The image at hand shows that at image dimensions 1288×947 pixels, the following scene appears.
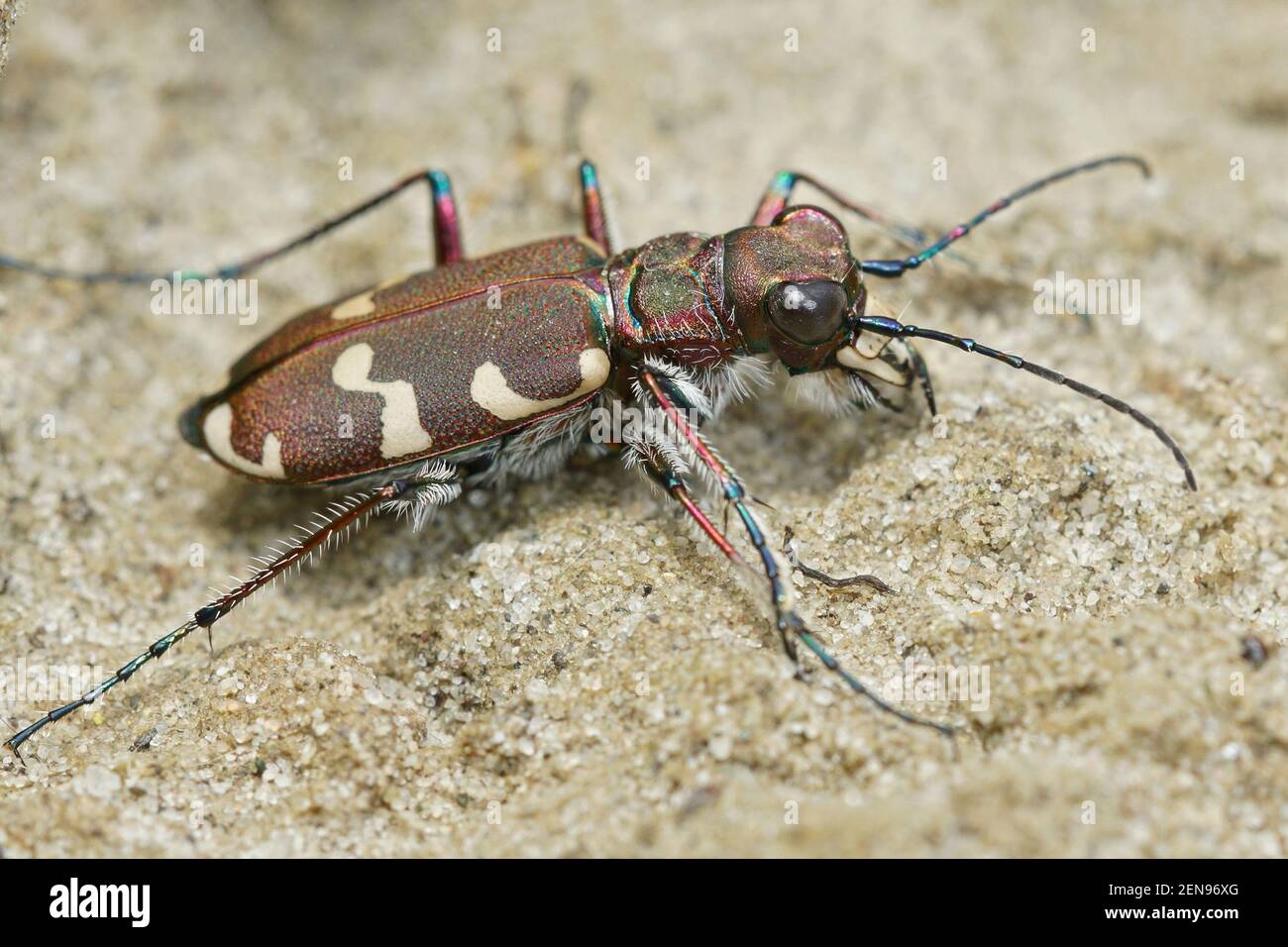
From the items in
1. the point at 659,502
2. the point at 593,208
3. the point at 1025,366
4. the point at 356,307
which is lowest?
the point at 659,502

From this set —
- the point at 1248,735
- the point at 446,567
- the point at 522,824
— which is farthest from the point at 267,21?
the point at 1248,735

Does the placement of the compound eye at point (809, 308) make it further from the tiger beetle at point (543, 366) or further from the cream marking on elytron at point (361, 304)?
the cream marking on elytron at point (361, 304)

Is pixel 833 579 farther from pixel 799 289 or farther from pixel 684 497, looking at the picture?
pixel 799 289

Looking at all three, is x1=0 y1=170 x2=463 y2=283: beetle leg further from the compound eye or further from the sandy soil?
the compound eye

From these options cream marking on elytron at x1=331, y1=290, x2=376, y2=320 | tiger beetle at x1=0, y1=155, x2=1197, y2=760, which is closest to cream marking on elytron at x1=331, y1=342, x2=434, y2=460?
tiger beetle at x1=0, y1=155, x2=1197, y2=760

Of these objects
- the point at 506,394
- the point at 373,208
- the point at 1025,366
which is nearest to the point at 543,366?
the point at 506,394

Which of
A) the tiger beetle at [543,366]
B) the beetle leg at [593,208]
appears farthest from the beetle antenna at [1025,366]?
the beetle leg at [593,208]
